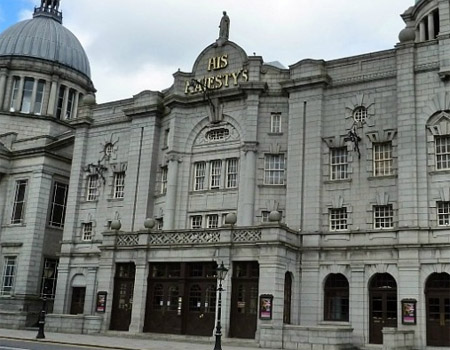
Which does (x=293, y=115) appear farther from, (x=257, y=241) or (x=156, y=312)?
(x=156, y=312)

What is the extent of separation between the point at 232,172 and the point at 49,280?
67.0ft

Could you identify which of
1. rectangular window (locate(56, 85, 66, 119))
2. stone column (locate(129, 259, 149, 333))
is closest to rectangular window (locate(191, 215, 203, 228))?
stone column (locate(129, 259, 149, 333))

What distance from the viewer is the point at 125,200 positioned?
42.5 metres

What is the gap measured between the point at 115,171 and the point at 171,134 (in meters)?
6.18

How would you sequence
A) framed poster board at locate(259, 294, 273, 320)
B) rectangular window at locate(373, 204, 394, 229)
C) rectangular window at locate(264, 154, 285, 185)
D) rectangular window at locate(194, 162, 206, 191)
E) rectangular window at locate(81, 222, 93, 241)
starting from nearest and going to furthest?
framed poster board at locate(259, 294, 273, 320), rectangular window at locate(373, 204, 394, 229), rectangular window at locate(264, 154, 285, 185), rectangular window at locate(194, 162, 206, 191), rectangular window at locate(81, 222, 93, 241)

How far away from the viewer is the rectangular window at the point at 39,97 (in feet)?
195

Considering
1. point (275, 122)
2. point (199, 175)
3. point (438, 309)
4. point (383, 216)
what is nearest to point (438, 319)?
point (438, 309)

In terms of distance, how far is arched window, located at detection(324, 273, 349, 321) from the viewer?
3334 cm

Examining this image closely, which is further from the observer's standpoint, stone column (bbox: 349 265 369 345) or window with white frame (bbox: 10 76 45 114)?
window with white frame (bbox: 10 76 45 114)

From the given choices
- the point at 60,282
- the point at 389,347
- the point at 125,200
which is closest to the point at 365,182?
the point at 389,347

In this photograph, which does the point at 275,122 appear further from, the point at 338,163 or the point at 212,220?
the point at 212,220

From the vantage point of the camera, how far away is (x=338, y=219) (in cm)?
3475

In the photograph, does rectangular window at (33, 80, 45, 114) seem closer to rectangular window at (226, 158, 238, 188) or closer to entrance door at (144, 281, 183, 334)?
rectangular window at (226, 158, 238, 188)

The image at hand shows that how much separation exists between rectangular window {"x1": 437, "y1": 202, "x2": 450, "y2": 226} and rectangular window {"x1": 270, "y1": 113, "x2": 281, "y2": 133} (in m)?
11.5
